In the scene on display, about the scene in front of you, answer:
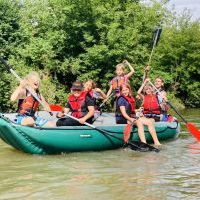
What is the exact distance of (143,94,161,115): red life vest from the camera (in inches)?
392

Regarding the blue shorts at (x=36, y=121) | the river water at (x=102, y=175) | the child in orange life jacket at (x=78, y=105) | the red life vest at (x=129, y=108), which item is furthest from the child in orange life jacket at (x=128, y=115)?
the blue shorts at (x=36, y=121)

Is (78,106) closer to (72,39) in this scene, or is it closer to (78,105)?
(78,105)

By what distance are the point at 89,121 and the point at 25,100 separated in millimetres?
1147

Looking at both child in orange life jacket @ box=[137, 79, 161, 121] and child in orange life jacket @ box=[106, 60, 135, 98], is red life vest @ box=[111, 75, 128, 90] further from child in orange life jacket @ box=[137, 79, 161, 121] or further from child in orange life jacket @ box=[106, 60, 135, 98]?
child in orange life jacket @ box=[137, 79, 161, 121]

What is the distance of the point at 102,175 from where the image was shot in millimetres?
6391

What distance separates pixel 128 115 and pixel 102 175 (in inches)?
99.2

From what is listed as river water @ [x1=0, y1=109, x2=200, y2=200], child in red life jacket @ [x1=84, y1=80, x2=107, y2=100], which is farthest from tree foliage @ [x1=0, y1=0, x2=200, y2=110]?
river water @ [x1=0, y1=109, x2=200, y2=200]

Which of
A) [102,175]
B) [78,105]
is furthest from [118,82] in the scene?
[102,175]

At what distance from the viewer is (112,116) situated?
35.6 feet

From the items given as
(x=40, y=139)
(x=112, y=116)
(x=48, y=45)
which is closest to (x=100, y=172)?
(x=40, y=139)

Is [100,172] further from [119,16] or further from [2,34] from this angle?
[119,16]

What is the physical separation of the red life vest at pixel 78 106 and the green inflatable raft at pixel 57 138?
349 mm

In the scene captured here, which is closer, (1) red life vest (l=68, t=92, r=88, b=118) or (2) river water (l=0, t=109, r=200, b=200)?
(2) river water (l=0, t=109, r=200, b=200)

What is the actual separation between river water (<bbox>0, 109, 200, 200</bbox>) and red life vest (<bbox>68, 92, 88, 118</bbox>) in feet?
2.20
